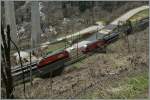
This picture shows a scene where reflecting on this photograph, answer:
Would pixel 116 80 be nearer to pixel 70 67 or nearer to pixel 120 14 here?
pixel 70 67

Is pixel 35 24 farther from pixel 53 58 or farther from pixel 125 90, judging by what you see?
pixel 125 90

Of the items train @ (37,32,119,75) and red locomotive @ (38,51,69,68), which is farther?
red locomotive @ (38,51,69,68)

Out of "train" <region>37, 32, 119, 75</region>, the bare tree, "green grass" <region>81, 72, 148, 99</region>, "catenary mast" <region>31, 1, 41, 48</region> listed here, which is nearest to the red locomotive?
"train" <region>37, 32, 119, 75</region>

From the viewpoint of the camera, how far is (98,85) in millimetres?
9672

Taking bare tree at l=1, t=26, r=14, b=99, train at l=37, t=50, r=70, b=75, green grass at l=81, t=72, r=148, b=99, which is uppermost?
bare tree at l=1, t=26, r=14, b=99

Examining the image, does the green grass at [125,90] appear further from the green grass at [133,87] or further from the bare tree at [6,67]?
the bare tree at [6,67]

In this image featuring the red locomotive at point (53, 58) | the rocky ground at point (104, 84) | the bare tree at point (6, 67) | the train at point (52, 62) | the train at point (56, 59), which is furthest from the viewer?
the red locomotive at point (53, 58)

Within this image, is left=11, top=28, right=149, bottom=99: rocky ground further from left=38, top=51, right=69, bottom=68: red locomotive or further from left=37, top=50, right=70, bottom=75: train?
left=38, top=51, right=69, bottom=68: red locomotive

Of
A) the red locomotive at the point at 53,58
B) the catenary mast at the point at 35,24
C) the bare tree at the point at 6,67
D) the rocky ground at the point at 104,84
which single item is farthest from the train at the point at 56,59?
the bare tree at the point at 6,67

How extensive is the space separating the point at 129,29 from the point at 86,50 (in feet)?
21.1

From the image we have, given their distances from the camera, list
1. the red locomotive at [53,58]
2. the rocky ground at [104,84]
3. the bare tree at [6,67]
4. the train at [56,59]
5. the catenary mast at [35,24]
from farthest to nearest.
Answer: the catenary mast at [35,24] → the red locomotive at [53,58] → the train at [56,59] → the rocky ground at [104,84] → the bare tree at [6,67]

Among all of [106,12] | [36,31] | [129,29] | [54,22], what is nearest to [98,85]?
[36,31]

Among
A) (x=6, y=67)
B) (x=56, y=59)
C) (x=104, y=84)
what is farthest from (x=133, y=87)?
(x=56, y=59)

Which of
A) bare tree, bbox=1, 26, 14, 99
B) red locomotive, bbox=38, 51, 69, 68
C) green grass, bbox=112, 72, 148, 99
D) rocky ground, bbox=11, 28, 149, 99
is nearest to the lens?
bare tree, bbox=1, 26, 14, 99
